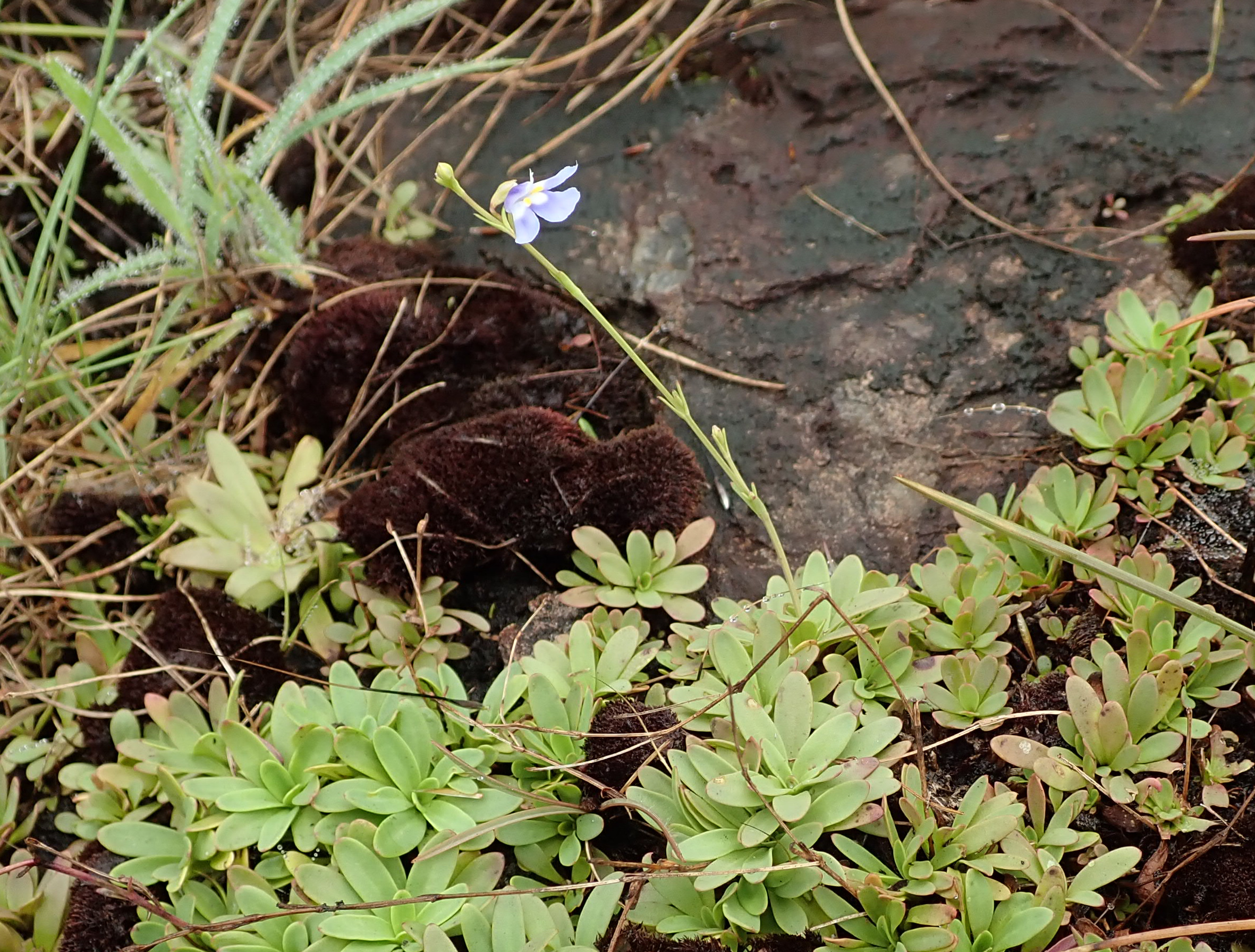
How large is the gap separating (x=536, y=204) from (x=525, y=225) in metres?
0.08

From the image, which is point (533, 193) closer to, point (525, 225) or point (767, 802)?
point (525, 225)

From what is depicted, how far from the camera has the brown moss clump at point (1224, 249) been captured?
8.68 ft

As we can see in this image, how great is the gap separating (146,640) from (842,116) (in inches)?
104

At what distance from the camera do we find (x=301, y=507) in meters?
2.75

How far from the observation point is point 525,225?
158 centimetres

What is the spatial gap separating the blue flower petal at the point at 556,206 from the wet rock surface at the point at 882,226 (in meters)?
1.16

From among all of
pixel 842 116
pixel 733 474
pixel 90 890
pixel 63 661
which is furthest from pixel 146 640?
pixel 842 116

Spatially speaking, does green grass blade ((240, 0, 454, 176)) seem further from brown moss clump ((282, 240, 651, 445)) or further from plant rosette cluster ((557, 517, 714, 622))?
plant rosette cluster ((557, 517, 714, 622))

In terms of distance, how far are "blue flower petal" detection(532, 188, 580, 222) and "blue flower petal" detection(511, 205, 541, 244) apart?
3cm

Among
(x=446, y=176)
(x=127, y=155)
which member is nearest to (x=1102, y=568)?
(x=446, y=176)

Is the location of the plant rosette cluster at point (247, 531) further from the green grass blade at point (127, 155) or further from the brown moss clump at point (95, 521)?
the green grass blade at point (127, 155)

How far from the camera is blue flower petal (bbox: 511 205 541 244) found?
157 centimetres

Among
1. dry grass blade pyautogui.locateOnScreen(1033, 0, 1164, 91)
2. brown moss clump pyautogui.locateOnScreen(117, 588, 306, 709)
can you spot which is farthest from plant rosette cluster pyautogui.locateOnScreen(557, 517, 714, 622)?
dry grass blade pyautogui.locateOnScreen(1033, 0, 1164, 91)

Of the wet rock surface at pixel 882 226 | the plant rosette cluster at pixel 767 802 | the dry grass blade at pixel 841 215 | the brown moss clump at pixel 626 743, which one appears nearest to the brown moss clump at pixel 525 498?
the wet rock surface at pixel 882 226
